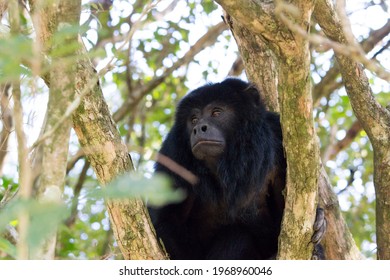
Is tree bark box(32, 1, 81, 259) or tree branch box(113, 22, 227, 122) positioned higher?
tree branch box(113, 22, 227, 122)

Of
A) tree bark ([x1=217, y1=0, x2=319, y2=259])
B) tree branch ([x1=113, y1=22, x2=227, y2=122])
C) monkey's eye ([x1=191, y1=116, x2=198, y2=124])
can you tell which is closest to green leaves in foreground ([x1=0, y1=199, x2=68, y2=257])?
tree bark ([x1=217, y1=0, x2=319, y2=259])

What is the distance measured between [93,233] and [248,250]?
347 cm

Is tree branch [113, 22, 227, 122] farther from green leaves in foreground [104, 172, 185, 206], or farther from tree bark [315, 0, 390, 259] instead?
green leaves in foreground [104, 172, 185, 206]

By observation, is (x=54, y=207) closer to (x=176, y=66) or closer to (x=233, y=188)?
(x=233, y=188)

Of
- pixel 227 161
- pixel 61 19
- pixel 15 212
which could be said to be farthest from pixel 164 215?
pixel 15 212

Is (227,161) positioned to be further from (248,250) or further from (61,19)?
(61,19)

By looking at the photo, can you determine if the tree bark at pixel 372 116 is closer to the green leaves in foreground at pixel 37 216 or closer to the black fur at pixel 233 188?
the black fur at pixel 233 188

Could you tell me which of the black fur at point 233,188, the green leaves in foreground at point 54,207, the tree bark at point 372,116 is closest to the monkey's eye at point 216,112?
the black fur at point 233,188

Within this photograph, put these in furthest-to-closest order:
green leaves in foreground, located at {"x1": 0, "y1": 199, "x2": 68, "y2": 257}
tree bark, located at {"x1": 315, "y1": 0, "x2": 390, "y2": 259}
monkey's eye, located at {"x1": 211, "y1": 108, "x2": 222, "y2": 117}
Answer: monkey's eye, located at {"x1": 211, "y1": 108, "x2": 222, "y2": 117}, tree bark, located at {"x1": 315, "y1": 0, "x2": 390, "y2": 259}, green leaves in foreground, located at {"x1": 0, "y1": 199, "x2": 68, "y2": 257}

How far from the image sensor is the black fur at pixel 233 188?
438 cm

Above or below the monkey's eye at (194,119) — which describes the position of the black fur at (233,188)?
below

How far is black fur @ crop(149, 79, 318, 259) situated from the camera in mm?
4379

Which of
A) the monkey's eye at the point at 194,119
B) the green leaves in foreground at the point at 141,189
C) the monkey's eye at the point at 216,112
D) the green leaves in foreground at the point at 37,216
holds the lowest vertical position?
the green leaves in foreground at the point at 37,216

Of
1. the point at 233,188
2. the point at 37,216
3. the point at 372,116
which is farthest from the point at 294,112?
the point at 37,216
